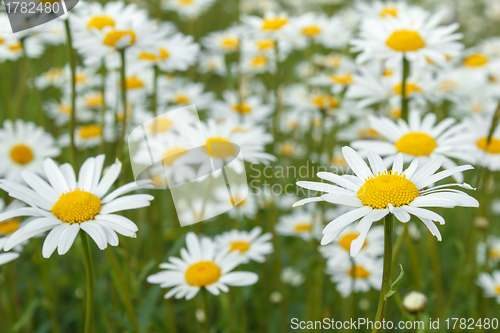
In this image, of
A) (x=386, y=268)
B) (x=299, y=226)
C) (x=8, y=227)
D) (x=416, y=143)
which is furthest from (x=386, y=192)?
(x=299, y=226)

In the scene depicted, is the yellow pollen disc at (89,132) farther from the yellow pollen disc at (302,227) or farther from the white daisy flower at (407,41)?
the white daisy flower at (407,41)

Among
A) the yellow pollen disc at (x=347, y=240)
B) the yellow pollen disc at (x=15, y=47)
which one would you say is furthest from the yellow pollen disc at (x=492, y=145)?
the yellow pollen disc at (x=15, y=47)

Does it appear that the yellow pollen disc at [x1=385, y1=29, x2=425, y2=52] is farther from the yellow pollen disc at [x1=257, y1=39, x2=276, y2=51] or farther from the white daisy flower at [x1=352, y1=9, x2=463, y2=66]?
the yellow pollen disc at [x1=257, y1=39, x2=276, y2=51]

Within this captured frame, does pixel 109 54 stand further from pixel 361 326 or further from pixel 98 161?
pixel 361 326

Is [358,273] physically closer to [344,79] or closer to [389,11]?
[344,79]

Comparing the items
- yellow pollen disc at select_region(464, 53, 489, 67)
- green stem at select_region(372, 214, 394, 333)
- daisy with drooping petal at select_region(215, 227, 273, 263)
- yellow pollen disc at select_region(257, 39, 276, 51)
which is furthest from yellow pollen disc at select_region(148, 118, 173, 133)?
yellow pollen disc at select_region(464, 53, 489, 67)
